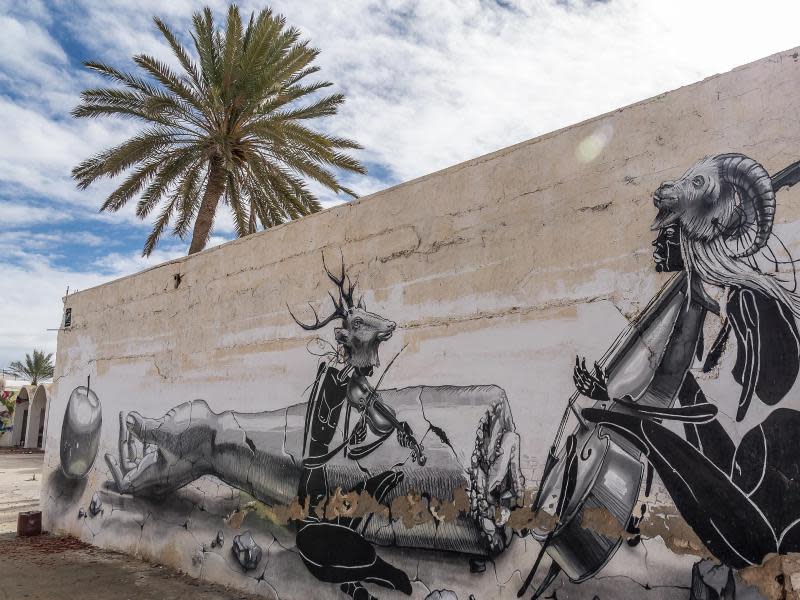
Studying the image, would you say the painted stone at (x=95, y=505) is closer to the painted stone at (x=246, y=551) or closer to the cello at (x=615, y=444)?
the painted stone at (x=246, y=551)

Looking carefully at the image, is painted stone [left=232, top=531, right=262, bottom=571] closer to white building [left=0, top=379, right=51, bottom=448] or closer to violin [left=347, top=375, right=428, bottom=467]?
violin [left=347, top=375, right=428, bottom=467]

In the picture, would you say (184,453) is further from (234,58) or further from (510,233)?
(234,58)

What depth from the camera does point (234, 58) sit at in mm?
9945

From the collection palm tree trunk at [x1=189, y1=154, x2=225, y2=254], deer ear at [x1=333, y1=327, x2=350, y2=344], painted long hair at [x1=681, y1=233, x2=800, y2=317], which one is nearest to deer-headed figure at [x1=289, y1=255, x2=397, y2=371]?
deer ear at [x1=333, y1=327, x2=350, y2=344]

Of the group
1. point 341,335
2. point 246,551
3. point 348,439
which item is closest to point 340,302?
point 341,335

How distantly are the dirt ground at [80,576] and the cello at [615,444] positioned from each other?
3.25 m

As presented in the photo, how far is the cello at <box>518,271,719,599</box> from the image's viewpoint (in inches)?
136

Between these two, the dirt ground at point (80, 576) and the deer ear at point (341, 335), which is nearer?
the deer ear at point (341, 335)

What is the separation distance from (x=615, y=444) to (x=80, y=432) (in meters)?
7.75

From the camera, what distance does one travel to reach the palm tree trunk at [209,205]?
36.2 feet

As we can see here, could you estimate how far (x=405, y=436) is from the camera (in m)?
4.74

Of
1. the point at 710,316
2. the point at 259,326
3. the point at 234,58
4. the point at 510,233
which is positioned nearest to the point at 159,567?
the point at 259,326

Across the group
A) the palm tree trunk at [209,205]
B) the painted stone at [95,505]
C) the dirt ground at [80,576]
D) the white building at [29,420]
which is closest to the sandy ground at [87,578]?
the dirt ground at [80,576]

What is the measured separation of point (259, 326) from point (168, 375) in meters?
1.82
